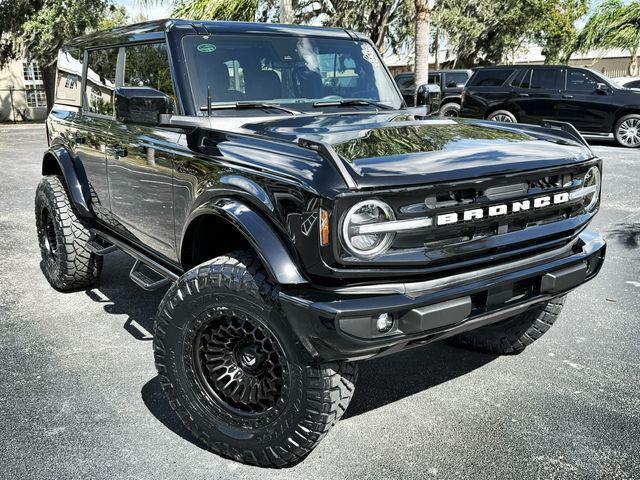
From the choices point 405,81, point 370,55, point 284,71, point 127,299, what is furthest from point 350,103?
point 405,81

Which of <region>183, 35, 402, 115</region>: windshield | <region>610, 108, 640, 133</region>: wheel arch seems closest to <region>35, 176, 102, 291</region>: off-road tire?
<region>183, 35, 402, 115</region>: windshield

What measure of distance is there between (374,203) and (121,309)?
293 cm

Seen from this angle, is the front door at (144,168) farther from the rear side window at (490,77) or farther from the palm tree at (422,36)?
the rear side window at (490,77)

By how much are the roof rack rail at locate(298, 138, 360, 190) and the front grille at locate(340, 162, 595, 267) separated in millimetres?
137

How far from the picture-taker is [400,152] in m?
2.66

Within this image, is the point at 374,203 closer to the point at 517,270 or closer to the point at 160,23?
the point at 517,270

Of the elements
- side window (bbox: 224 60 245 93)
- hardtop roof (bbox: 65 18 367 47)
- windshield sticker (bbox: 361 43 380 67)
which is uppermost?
hardtop roof (bbox: 65 18 367 47)

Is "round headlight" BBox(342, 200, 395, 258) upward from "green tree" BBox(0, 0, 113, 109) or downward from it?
downward

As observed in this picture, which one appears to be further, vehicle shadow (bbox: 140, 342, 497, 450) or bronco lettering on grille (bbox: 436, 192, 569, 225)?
vehicle shadow (bbox: 140, 342, 497, 450)

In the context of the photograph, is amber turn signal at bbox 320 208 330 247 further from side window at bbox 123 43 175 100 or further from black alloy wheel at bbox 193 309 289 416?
side window at bbox 123 43 175 100

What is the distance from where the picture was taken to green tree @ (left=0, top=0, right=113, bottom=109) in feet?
74.9

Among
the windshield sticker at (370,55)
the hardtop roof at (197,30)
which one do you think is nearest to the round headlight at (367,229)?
the hardtop roof at (197,30)

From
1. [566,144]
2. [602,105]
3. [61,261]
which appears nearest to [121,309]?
[61,261]

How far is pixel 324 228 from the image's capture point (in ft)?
7.73
